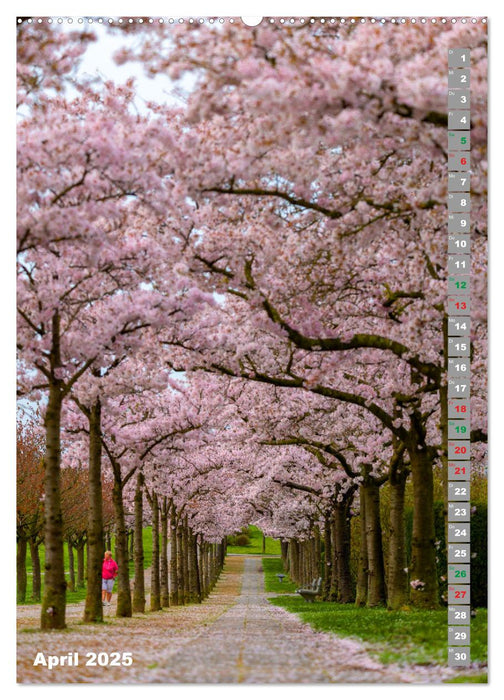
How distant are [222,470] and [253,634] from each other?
2367 centimetres

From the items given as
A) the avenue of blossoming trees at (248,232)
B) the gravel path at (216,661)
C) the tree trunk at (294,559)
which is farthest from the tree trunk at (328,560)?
the tree trunk at (294,559)

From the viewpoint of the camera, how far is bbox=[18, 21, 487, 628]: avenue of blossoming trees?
33.0ft

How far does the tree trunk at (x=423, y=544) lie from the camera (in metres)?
19.2

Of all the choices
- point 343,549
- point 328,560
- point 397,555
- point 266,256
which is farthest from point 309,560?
point 266,256

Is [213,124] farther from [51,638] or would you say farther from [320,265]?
[51,638]

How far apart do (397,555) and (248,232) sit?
11349mm

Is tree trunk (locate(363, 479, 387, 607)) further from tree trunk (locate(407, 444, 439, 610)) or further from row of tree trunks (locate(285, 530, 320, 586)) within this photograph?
row of tree trunks (locate(285, 530, 320, 586))

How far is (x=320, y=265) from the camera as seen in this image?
15.5 meters

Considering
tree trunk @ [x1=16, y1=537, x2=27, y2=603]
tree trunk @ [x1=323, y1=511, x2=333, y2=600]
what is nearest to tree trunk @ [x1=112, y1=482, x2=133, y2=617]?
tree trunk @ [x1=16, y1=537, x2=27, y2=603]

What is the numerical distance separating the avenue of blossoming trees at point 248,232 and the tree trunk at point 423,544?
45mm

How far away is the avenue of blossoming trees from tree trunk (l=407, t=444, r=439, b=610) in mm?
45

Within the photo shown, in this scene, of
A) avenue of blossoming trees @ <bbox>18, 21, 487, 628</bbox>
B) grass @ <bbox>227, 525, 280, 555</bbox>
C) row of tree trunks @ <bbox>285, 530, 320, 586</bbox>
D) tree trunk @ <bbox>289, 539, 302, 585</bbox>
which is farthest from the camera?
grass @ <bbox>227, 525, 280, 555</bbox>

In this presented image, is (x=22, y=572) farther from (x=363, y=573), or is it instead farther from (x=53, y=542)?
(x=53, y=542)

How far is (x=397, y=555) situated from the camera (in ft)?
73.4
